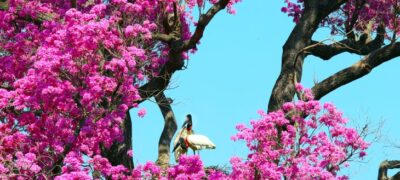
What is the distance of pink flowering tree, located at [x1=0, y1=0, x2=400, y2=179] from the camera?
48.4ft

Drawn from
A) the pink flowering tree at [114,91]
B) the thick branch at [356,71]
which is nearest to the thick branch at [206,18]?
the pink flowering tree at [114,91]

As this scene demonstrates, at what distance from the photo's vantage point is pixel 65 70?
617 inches

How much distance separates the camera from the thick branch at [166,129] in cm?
1978

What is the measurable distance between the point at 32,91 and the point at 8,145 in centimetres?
123

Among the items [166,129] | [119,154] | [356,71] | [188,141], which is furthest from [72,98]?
[356,71]

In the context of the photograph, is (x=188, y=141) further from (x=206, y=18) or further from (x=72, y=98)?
(x=72, y=98)

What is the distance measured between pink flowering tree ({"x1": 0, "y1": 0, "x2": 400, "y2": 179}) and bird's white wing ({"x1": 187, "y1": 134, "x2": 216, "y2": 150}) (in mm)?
1345

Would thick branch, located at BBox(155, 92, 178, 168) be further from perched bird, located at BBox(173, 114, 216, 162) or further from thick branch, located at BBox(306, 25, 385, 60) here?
thick branch, located at BBox(306, 25, 385, 60)

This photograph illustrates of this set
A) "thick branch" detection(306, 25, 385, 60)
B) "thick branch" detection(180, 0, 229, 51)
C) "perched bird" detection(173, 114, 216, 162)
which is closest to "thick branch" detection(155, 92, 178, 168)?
"perched bird" detection(173, 114, 216, 162)

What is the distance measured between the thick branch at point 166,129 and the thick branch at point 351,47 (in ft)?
13.5

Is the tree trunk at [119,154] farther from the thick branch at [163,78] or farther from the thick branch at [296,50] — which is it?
the thick branch at [296,50]

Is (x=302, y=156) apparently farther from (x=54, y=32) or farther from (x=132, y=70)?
(x=54, y=32)

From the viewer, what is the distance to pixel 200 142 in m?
17.5

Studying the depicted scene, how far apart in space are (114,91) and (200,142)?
2.87m
